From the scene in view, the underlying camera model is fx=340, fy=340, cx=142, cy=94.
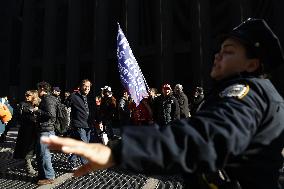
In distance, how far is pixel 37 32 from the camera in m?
26.8

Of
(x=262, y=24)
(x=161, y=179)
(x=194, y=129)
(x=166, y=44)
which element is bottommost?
(x=161, y=179)

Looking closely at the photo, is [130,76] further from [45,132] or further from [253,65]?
[253,65]

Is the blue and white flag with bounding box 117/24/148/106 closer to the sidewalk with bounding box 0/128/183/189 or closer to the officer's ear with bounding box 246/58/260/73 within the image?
the sidewalk with bounding box 0/128/183/189

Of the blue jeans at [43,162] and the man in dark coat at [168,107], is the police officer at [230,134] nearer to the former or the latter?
the blue jeans at [43,162]

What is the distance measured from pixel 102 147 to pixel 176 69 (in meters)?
20.3

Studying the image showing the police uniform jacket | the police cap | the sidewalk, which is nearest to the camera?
the police uniform jacket

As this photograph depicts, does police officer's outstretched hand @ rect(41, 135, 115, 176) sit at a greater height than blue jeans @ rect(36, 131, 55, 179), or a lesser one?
greater

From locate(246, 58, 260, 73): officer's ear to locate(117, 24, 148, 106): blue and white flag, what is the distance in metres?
6.76

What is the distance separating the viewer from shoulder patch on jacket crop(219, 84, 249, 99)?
136 cm

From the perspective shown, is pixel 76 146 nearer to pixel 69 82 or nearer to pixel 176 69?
pixel 176 69

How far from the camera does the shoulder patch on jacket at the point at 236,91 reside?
1.36 metres

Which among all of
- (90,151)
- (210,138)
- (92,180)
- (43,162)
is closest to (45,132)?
(43,162)

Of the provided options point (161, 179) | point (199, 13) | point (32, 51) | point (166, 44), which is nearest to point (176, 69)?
point (166, 44)

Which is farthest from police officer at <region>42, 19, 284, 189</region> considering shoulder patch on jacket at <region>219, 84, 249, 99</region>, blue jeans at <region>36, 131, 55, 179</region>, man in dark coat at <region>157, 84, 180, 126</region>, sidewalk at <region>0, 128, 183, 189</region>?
man in dark coat at <region>157, 84, 180, 126</region>
